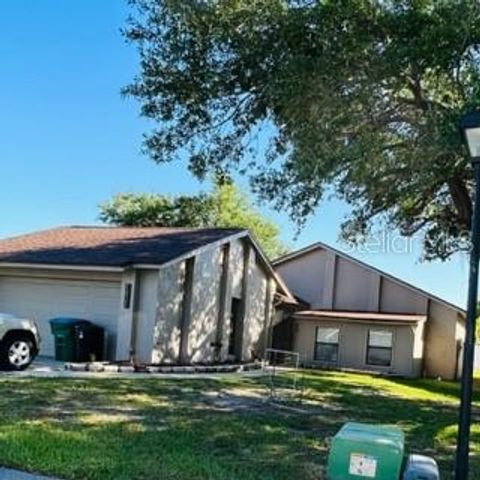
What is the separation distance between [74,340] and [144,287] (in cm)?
228

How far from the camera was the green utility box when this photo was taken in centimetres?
450

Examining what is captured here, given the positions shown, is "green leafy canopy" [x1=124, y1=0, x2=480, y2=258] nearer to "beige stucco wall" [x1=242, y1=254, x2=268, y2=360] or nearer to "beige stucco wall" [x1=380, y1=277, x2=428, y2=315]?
"beige stucco wall" [x1=242, y1=254, x2=268, y2=360]

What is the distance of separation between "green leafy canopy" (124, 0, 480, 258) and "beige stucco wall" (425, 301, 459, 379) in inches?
563

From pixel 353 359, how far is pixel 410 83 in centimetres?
1742

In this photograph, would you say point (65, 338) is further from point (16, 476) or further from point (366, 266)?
point (366, 266)

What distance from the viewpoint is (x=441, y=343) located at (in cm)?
2842

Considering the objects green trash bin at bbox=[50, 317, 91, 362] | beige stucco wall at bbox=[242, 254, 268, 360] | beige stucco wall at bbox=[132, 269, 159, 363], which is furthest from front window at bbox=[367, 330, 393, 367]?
green trash bin at bbox=[50, 317, 91, 362]

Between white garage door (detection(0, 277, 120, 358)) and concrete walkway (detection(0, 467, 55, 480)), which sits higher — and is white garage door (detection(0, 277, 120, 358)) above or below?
above

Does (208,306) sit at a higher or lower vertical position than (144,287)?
lower

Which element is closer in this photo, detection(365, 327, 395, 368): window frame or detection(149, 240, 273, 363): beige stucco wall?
detection(149, 240, 273, 363): beige stucco wall

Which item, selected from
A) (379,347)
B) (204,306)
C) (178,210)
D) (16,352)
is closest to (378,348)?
(379,347)

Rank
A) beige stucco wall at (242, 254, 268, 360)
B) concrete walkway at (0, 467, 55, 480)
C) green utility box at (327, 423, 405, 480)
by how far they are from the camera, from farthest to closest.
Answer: beige stucco wall at (242, 254, 268, 360), concrete walkway at (0, 467, 55, 480), green utility box at (327, 423, 405, 480)

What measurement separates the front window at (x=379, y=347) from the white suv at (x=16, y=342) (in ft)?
52.0

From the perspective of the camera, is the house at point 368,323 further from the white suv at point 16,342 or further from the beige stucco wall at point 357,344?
the white suv at point 16,342
